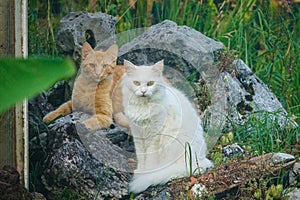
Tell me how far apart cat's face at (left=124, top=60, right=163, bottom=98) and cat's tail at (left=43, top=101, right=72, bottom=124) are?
454 millimetres

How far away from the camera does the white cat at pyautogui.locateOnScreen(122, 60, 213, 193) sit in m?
2.84

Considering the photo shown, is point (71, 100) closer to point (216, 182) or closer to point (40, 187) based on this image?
point (40, 187)

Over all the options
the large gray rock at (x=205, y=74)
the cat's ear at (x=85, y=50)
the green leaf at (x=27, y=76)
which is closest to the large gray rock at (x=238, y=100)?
the large gray rock at (x=205, y=74)

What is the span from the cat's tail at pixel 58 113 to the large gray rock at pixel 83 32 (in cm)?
28

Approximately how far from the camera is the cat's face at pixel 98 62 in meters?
2.98

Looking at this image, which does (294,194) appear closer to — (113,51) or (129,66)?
(129,66)

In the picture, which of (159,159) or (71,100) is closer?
(159,159)

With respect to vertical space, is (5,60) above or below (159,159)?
above

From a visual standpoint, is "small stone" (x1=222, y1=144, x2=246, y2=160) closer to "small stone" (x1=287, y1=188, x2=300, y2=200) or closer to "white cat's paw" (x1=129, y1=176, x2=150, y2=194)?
"small stone" (x1=287, y1=188, x2=300, y2=200)

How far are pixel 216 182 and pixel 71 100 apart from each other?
3.15 ft

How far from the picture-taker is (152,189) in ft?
9.14

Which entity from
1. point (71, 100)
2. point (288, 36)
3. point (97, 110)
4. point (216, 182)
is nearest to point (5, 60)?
point (216, 182)

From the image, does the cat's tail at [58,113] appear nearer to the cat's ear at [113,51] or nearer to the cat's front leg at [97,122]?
the cat's front leg at [97,122]

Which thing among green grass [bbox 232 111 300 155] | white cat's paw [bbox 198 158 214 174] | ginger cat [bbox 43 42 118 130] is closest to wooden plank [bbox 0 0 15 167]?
ginger cat [bbox 43 42 118 130]
